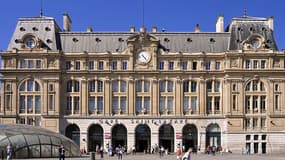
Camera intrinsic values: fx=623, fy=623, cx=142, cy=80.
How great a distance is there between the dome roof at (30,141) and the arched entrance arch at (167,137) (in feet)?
102

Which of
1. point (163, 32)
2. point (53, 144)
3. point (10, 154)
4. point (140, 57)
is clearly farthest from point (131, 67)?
point (10, 154)

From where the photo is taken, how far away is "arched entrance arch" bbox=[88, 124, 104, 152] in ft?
365

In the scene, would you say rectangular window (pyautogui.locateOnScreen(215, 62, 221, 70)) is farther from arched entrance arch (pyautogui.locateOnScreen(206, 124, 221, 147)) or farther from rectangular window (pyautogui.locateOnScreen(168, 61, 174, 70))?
arched entrance arch (pyautogui.locateOnScreen(206, 124, 221, 147))

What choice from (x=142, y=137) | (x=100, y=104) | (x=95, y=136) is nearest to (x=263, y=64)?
(x=142, y=137)

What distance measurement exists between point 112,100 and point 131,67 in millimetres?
6834

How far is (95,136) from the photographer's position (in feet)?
366

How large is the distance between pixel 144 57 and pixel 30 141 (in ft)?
130

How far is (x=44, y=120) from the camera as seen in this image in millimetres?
109625

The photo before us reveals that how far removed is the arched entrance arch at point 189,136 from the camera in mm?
111438

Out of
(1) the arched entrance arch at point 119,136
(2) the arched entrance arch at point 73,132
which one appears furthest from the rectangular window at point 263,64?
(2) the arched entrance arch at point 73,132

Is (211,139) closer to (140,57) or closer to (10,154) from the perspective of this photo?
(140,57)

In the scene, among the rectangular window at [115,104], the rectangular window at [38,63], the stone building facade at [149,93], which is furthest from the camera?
the rectangular window at [115,104]

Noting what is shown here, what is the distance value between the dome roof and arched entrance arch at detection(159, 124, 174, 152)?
1219 inches

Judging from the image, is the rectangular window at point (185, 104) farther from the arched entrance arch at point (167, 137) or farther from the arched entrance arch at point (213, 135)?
the arched entrance arch at point (213, 135)
